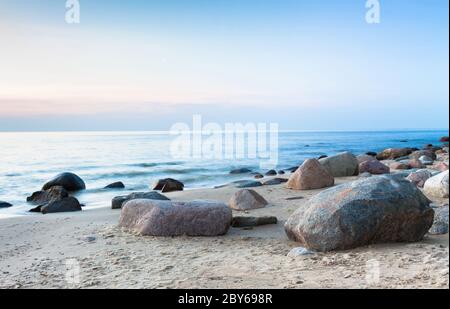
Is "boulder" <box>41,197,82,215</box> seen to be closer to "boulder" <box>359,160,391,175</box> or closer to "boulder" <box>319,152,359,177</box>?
"boulder" <box>319,152,359,177</box>

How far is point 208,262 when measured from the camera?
15.8 feet

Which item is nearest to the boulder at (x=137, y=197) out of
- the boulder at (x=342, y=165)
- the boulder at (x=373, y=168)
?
the boulder at (x=342, y=165)

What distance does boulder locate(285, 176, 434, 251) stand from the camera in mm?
4961

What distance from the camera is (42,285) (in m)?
4.32

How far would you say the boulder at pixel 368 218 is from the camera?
16.3ft

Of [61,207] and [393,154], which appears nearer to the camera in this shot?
[61,207]

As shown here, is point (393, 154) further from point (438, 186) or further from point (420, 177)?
point (438, 186)

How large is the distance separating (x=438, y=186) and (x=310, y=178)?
2.97 m

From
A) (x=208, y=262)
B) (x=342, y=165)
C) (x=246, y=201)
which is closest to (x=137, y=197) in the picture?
(x=246, y=201)

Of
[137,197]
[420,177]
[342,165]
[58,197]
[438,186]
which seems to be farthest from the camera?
[342,165]

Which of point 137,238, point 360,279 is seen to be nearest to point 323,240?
point 360,279

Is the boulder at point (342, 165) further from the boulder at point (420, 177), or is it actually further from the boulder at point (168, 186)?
the boulder at point (168, 186)
